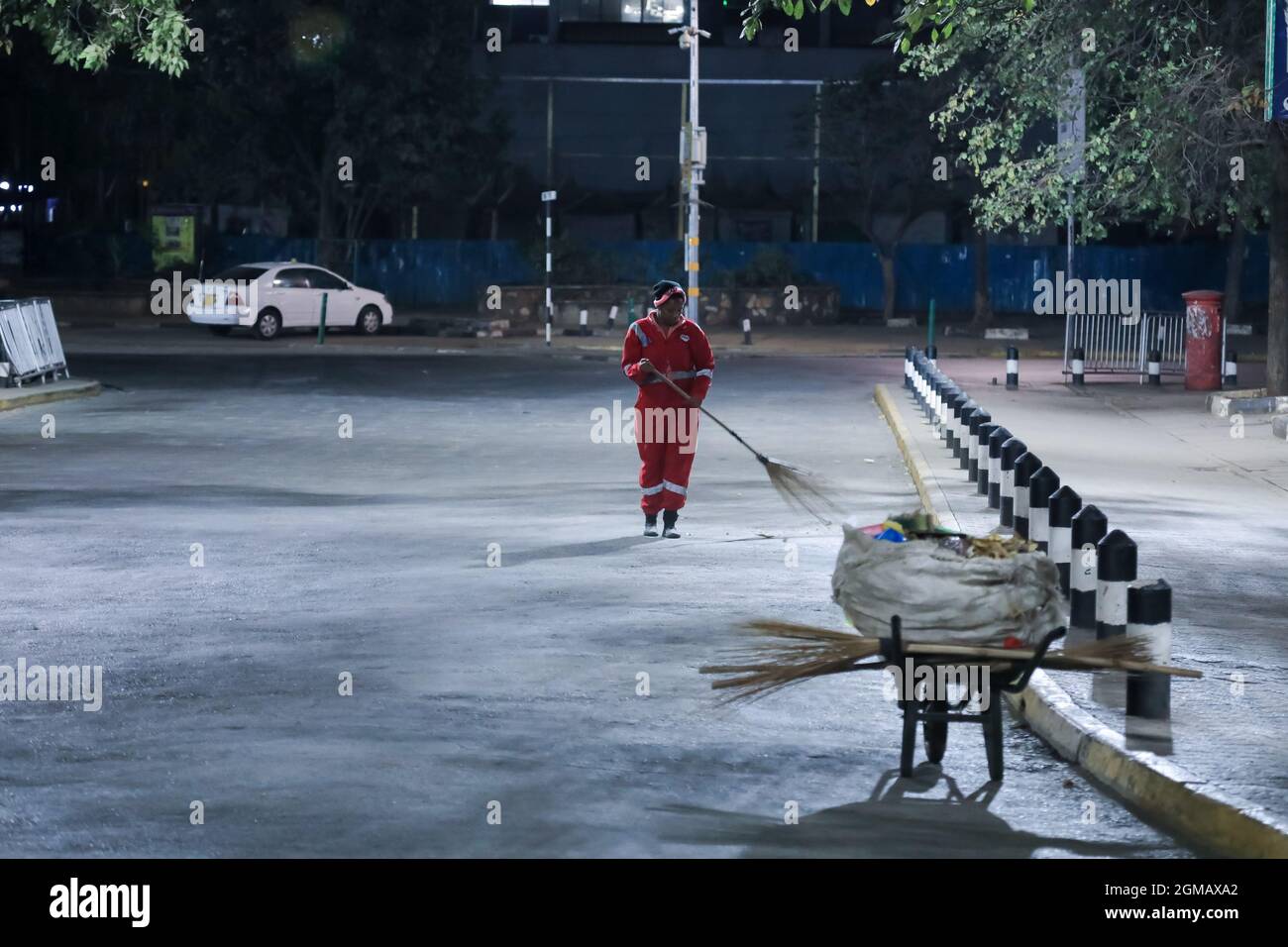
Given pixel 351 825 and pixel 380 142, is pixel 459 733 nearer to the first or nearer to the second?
pixel 351 825

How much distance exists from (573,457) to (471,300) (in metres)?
33.8

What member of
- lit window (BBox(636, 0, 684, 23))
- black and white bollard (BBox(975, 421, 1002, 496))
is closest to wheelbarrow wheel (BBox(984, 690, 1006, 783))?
black and white bollard (BBox(975, 421, 1002, 496))

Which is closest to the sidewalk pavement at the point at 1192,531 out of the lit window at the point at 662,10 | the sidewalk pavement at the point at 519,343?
the sidewalk pavement at the point at 519,343

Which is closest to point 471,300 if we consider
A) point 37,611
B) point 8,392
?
point 8,392

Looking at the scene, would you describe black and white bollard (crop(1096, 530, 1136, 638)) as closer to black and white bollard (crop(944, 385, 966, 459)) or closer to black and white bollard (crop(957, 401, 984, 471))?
black and white bollard (crop(957, 401, 984, 471))

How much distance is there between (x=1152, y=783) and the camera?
720 cm

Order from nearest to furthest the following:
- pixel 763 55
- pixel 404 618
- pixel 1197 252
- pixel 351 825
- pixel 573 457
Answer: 1. pixel 351 825
2. pixel 404 618
3. pixel 573 457
4. pixel 1197 252
5. pixel 763 55

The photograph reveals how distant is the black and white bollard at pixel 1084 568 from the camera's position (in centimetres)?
943

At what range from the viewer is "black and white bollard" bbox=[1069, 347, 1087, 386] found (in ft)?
97.7

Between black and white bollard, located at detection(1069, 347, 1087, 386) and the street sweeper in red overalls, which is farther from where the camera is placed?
black and white bollard, located at detection(1069, 347, 1087, 386)

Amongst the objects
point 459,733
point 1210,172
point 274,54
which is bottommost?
point 459,733

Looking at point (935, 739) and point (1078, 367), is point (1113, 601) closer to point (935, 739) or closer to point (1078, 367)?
point (935, 739)

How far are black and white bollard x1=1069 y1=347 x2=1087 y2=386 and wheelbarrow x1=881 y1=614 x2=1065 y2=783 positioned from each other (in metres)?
22.8
